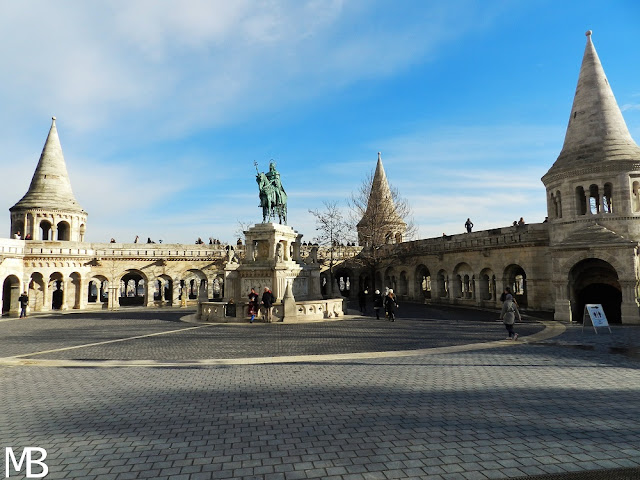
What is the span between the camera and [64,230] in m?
33.8

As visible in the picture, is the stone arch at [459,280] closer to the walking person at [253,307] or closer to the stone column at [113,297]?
the walking person at [253,307]

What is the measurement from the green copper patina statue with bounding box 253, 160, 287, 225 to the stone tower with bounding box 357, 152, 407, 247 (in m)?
13.5

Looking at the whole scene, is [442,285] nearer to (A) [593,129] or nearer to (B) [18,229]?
(A) [593,129]

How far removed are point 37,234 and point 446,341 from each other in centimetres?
3371

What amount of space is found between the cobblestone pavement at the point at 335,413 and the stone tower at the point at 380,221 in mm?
24592

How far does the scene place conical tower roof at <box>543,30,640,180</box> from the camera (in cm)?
1795

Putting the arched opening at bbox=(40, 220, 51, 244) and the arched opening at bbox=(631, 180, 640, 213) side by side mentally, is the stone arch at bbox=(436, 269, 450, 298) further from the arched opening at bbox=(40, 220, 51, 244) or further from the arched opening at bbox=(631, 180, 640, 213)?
the arched opening at bbox=(40, 220, 51, 244)

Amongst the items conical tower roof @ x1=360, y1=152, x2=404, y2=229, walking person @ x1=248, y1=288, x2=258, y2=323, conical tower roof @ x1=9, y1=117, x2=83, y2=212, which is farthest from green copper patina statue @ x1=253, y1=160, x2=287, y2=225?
conical tower roof @ x1=9, y1=117, x2=83, y2=212

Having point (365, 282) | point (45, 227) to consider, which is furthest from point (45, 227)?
point (365, 282)

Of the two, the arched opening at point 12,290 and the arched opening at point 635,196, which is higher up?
the arched opening at point 635,196

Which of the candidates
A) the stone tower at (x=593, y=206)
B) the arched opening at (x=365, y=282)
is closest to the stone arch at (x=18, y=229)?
the arched opening at (x=365, y=282)

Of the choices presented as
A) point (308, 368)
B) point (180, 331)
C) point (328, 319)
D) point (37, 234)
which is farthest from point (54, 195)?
point (308, 368)

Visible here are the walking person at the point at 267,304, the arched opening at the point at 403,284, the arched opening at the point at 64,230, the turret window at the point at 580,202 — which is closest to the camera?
the walking person at the point at 267,304

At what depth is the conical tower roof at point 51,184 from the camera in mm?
32125
